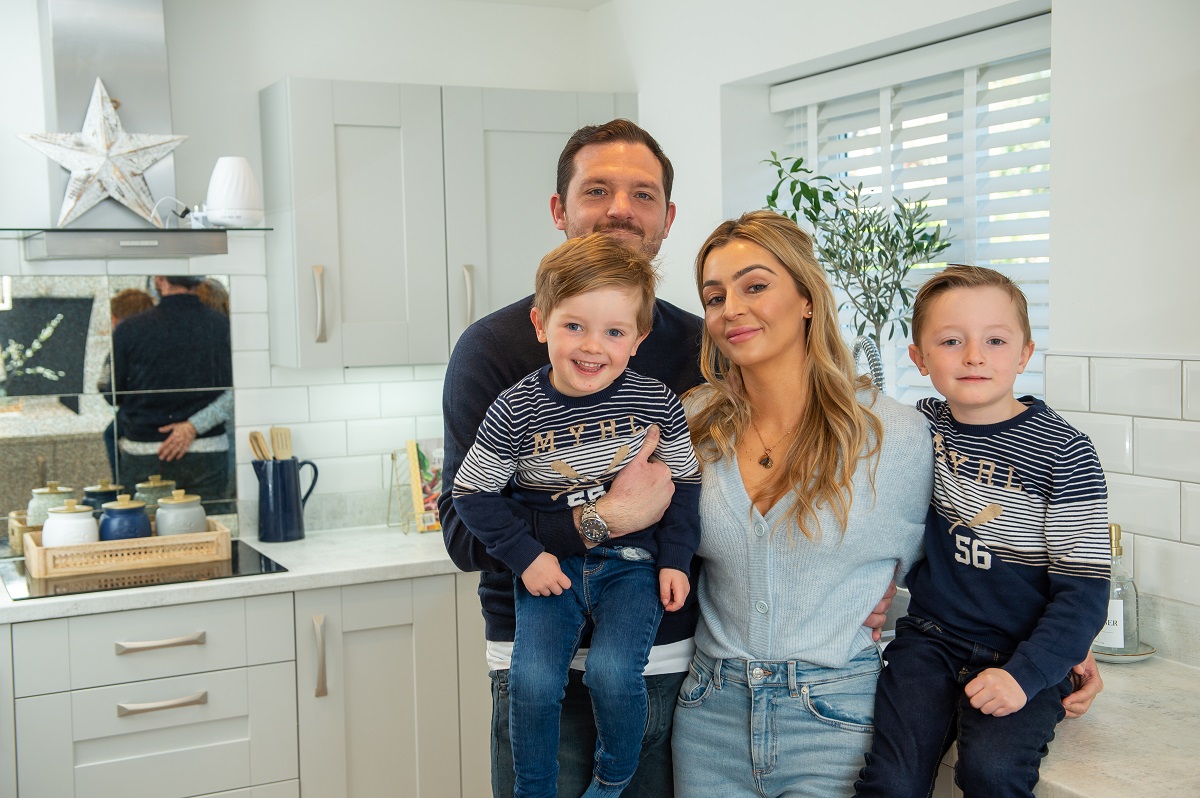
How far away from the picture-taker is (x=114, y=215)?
9.91ft

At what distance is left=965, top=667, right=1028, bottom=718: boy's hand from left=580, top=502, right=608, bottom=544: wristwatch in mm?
543

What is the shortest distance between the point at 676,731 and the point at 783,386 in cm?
55

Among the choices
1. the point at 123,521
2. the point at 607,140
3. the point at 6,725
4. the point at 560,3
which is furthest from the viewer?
the point at 560,3

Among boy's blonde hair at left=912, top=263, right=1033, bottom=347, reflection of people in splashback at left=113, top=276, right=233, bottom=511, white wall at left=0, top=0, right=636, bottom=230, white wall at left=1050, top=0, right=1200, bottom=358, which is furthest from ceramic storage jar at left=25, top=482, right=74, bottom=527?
white wall at left=1050, top=0, right=1200, bottom=358

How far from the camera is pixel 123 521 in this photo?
3.16 m

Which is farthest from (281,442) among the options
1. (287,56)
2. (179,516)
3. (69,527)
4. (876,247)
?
(876,247)

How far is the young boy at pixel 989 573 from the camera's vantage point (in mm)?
1560

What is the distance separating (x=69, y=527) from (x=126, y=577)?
0.22 m

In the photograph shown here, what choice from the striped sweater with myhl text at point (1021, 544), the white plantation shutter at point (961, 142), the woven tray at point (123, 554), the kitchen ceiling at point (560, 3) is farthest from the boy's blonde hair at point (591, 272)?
the kitchen ceiling at point (560, 3)

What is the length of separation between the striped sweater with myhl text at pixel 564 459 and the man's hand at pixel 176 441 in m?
2.01

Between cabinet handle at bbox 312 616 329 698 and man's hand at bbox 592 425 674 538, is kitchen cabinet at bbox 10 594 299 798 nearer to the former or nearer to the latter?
cabinet handle at bbox 312 616 329 698

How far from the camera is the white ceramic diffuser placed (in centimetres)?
309

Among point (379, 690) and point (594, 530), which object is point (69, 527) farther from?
point (594, 530)

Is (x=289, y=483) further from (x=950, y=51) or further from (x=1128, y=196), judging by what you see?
(x=1128, y=196)
